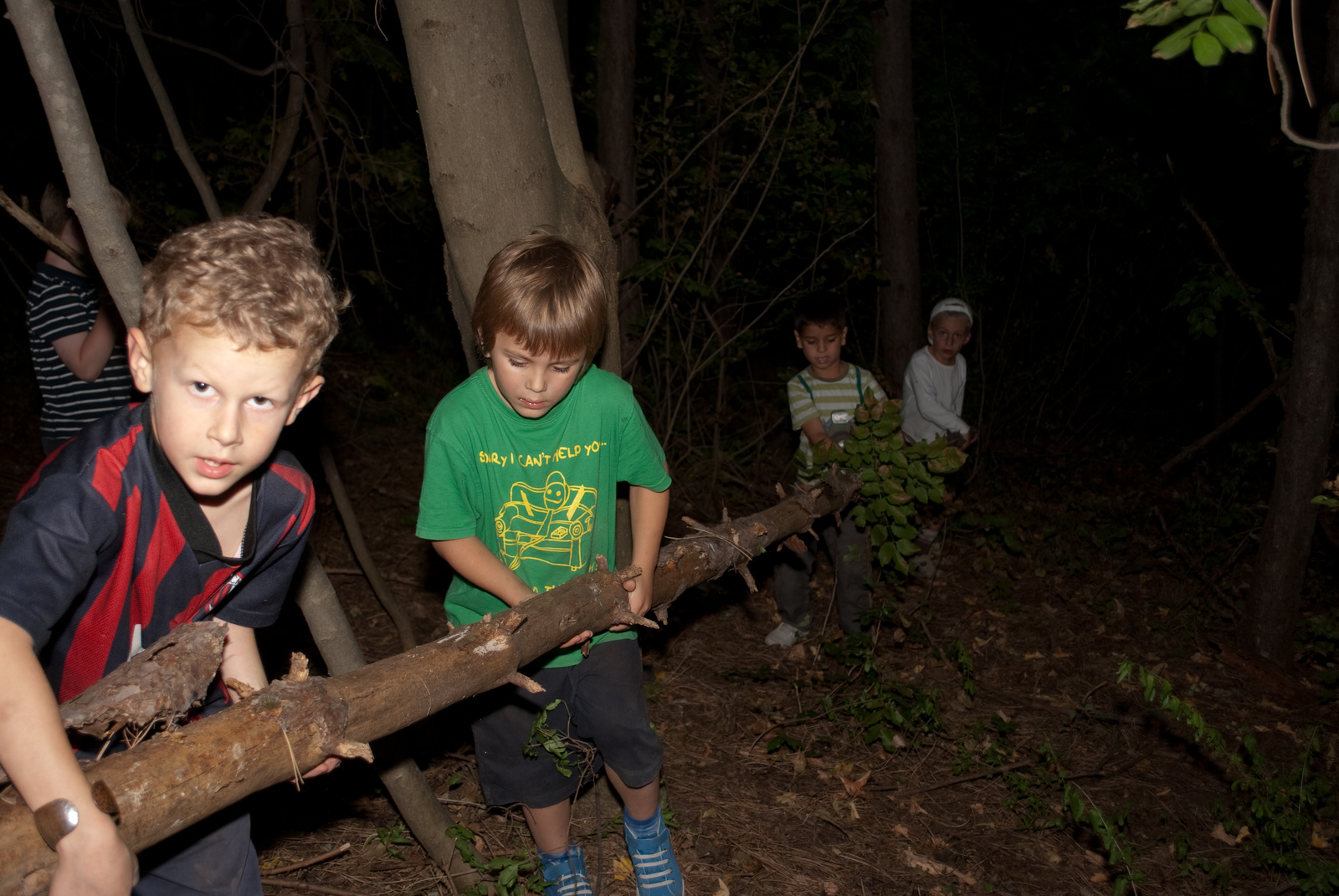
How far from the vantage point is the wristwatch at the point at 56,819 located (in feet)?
4.42

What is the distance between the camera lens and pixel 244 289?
1.66 m

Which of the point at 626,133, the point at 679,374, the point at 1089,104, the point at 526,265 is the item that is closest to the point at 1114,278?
the point at 1089,104

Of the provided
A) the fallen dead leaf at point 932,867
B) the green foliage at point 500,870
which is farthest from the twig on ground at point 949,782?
the green foliage at point 500,870

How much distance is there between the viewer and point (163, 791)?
1.49m

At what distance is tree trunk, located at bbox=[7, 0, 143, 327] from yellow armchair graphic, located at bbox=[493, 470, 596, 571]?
1.11 meters

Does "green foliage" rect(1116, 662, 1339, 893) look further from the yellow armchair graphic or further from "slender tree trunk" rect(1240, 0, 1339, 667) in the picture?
the yellow armchair graphic

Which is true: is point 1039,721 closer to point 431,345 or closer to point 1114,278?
point 1114,278

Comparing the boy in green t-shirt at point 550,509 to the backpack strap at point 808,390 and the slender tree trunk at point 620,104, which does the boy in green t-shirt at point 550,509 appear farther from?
the slender tree trunk at point 620,104

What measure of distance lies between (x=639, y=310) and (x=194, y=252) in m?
4.42

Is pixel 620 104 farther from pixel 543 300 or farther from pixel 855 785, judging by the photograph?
pixel 855 785

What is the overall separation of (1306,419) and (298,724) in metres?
5.28

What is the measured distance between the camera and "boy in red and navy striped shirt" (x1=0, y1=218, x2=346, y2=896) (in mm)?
1391

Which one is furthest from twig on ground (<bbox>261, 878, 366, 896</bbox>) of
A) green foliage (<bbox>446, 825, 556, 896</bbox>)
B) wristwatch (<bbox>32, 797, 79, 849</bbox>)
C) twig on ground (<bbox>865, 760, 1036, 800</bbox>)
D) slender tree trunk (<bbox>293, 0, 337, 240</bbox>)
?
slender tree trunk (<bbox>293, 0, 337, 240</bbox>)

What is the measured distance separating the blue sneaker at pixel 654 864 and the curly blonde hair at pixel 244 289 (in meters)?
1.91
